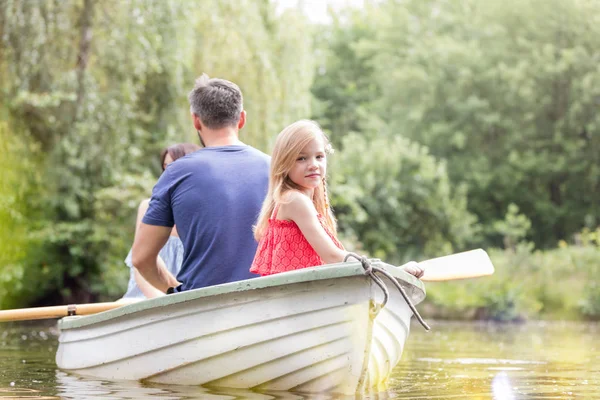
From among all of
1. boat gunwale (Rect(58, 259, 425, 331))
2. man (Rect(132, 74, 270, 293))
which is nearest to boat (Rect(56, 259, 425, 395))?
boat gunwale (Rect(58, 259, 425, 331))

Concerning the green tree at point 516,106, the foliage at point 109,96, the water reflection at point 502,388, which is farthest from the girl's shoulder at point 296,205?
the green tree at point 516,106

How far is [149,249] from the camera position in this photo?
5.13 m

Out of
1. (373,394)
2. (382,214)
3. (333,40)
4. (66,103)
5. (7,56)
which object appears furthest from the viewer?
(333,40)

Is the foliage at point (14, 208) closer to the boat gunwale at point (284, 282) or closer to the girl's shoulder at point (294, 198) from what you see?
the boat gunwale at point (284, 282)

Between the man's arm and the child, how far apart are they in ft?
2.09

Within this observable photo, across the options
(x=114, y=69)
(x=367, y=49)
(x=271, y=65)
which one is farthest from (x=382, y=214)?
(x=367, y=49)

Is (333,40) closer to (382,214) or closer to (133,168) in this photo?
(382,214)

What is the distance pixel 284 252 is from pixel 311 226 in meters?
0.24

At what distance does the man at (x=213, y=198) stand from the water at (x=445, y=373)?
23.9 inches

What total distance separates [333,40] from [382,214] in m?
17.8

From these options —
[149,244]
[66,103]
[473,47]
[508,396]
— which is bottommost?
[508,396]

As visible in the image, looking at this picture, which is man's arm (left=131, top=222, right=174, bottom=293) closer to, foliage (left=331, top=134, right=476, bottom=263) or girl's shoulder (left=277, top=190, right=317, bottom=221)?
girl's shoulder (left=277, top=190, right=317, bottom=221)

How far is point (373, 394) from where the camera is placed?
4.79m

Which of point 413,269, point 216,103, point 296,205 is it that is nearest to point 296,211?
point 296,205
